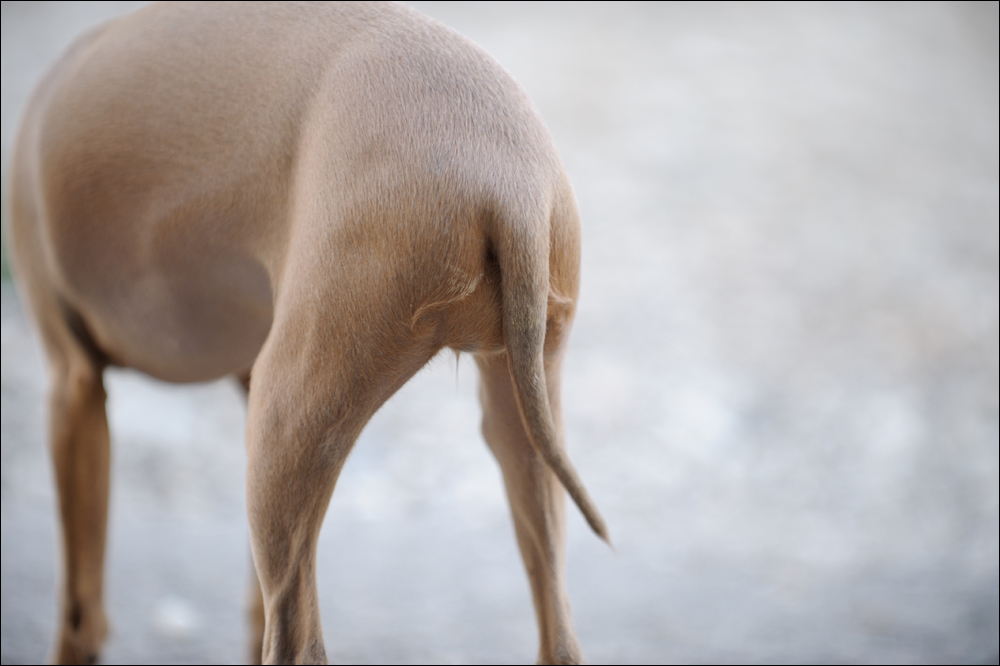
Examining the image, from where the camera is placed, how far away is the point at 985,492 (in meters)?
1.89

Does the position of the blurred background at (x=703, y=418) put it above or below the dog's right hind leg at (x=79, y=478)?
below

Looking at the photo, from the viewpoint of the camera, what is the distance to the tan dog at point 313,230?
60cm

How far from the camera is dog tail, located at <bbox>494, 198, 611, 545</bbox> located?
23.4 inches

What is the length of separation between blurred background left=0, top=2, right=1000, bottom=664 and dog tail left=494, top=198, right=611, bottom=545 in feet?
0.51

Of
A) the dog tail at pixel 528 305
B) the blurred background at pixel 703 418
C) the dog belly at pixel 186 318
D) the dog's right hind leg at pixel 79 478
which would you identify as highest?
the dog tail at pixel 528 305

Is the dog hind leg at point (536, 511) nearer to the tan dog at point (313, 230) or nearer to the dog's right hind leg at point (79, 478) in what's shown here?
the tan dog at point (313, 230)

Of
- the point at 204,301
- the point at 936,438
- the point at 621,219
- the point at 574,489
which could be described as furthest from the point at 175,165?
the point at 621,219

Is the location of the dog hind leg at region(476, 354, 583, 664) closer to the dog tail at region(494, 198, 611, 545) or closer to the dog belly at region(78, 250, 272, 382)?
the dog tail at region(494, 198, 611, 545)

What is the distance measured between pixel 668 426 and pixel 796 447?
1.11ft

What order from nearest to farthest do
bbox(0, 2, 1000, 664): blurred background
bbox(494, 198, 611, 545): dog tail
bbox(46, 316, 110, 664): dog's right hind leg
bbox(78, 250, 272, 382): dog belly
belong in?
bbox(494, 198, 611, 545): dog tail, bbox(78, 250, 272, 382): dog belly, bbox(46, 316, 110, 664): dog's right hind leg, bbox(0, 2, 1000, 664): blurred background

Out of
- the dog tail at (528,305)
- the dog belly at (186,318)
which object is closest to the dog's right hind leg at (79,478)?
the dog belly at (186,318)

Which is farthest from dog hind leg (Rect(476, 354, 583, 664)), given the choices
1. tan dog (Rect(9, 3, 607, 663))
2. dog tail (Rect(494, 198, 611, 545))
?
dog tail (Rect(494, 198, 611, 545))

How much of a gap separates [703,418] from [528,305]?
177 cm

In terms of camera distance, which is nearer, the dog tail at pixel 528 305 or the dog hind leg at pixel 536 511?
the dog tail at pixel 528 305
